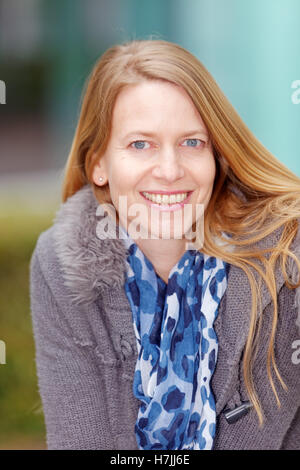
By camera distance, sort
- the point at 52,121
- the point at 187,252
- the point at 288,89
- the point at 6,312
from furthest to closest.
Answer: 1. the point at 52,121
2. the point at 288,89
3. the point at 6,312
4. the point at 187,252

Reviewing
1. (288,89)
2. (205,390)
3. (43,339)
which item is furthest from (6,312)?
(288,89)

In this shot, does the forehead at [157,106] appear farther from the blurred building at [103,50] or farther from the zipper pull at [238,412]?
the zipper pull at [238,412]

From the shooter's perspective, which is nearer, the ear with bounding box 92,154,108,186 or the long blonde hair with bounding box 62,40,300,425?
the long blonde hair with bounding box 62,40,300,425

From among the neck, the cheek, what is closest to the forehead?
the cheek

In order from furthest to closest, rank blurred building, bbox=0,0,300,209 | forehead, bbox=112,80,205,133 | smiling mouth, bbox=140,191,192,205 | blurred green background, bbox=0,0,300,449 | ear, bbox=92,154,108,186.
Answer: blurred building, bbox=0,0,300,209
blurred green background, bbox=0,0,300,449
ear, bbox=92,154,108,186
smiling mouth, bbox=140,191,192,205
forehead, bbox=112,80,205,133

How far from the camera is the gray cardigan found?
1.99m

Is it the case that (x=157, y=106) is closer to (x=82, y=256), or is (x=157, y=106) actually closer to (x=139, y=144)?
(x=139, y=144)

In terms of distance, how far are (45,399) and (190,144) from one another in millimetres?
970

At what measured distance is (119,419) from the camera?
2100mm

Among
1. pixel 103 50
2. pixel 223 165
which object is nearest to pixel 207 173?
pixel 223 165

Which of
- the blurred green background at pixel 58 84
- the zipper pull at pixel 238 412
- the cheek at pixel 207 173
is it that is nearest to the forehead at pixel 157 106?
the cheek at pixel 207 173

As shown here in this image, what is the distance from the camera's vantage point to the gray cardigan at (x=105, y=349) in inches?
78.3

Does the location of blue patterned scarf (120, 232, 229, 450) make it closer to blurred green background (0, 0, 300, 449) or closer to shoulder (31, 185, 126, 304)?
shoulder (31, 185, 126, 304)

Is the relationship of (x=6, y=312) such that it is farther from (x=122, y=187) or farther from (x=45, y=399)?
(x=122, y=187)
